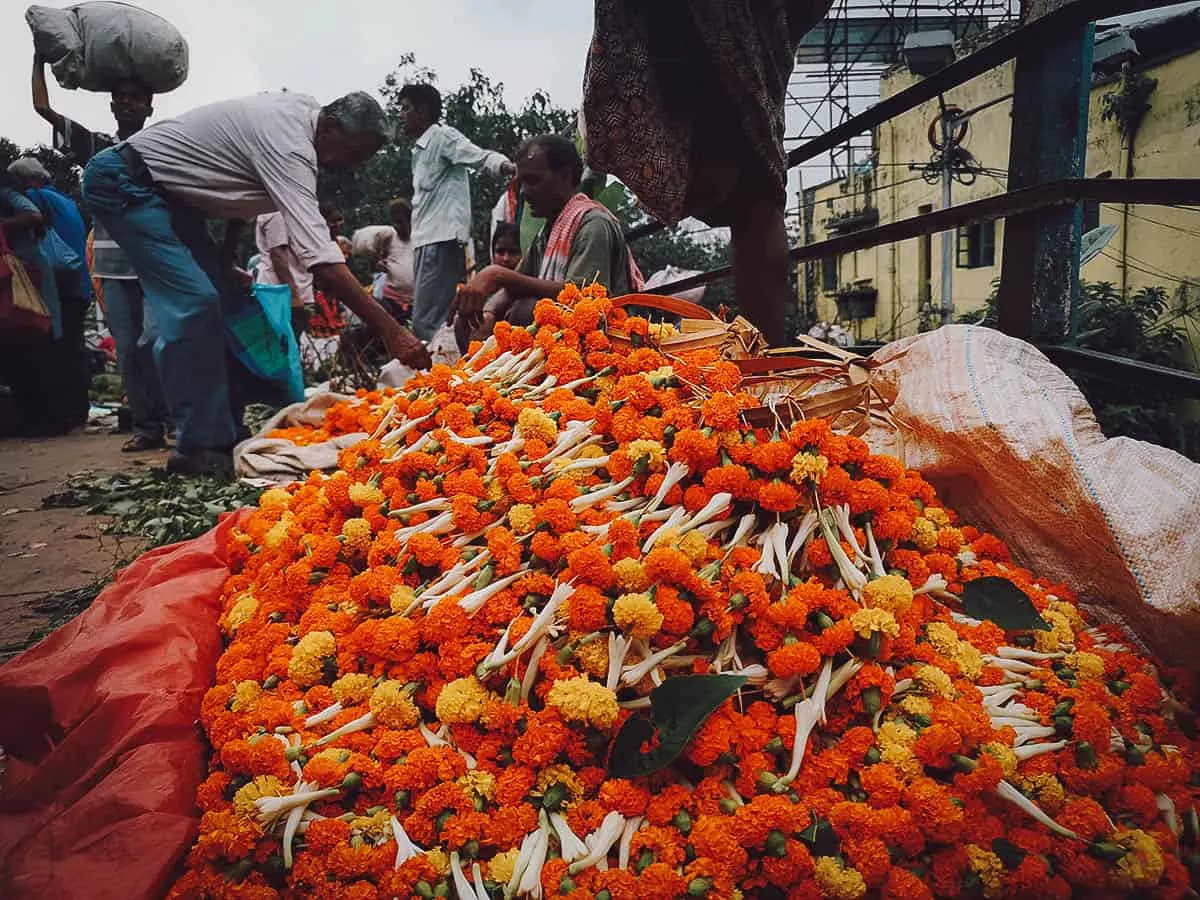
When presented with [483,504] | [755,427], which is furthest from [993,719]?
[483,504]

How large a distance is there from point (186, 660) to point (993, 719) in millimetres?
1395

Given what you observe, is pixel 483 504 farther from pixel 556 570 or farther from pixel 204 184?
pixel 204 184

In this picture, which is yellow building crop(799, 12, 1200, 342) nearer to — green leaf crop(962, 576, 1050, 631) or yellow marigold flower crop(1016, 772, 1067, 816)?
green leaf crop(962, 576, 1050, 631)

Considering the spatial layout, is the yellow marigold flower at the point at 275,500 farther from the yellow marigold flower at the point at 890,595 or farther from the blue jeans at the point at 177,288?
the blue jeans at the point at 177,288

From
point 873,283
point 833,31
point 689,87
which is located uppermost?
point 833,31

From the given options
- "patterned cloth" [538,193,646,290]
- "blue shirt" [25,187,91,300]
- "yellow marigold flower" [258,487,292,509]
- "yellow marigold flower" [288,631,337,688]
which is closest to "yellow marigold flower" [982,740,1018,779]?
"yellow marigold flower" [288,631,337,688]

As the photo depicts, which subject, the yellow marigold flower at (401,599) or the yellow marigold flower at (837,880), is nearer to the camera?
the yellow marigold flower at (837,880)

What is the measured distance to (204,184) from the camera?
407cm

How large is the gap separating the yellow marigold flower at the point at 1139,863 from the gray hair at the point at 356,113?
4243 millimetres

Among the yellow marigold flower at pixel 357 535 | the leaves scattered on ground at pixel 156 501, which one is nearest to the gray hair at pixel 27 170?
the leaves scattered on ground at pixel 156 501

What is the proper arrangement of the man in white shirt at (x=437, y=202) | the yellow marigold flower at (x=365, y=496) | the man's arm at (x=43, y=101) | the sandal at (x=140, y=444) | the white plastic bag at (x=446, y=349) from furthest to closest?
the man in white shirt at (x=437, y=202) < the sandal at (x=140, y=444) < the man's arm at (x=43, y=101) < the white plastic bag at (x=446, y=349) < the yellow marigold flower at (x=365, y=496)

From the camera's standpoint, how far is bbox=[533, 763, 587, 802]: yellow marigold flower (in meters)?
1.04

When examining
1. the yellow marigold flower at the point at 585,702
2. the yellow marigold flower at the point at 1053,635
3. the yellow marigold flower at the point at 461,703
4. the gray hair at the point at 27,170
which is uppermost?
the gray hair at the point at 27,170

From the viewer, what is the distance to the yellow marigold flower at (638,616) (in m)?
1.05
